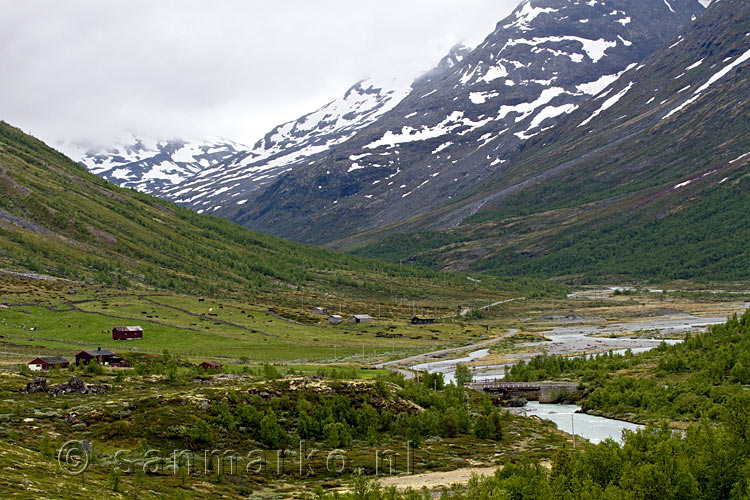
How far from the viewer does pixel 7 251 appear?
177625 mm

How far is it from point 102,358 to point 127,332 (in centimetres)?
4044

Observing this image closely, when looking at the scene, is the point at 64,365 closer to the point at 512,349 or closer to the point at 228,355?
the point at 228,355

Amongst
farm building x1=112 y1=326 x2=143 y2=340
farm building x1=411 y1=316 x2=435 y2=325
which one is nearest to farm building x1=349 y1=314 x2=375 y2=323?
farm building x1=411 y1=316 x2=435 y2=325

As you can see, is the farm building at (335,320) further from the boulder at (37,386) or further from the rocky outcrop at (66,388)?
the boulder at (37,386)

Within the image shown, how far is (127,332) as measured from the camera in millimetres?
124562

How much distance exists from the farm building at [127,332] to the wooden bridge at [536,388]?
2397 inches

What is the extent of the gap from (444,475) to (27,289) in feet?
403

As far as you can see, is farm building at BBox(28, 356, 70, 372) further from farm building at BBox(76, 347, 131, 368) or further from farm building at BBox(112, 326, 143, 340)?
farm building at BBox(112, 326, 143, 340)

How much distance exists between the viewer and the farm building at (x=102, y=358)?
84.7 meters

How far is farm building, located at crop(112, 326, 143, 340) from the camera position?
124 metres

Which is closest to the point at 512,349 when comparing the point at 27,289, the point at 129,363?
the point at 129,363

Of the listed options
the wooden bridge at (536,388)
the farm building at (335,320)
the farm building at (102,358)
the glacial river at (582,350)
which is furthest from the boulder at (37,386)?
the farm building at (335,320)

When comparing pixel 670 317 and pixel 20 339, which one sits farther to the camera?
pixel 670 317

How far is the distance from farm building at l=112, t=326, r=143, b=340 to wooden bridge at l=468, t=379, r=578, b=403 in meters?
60.9
